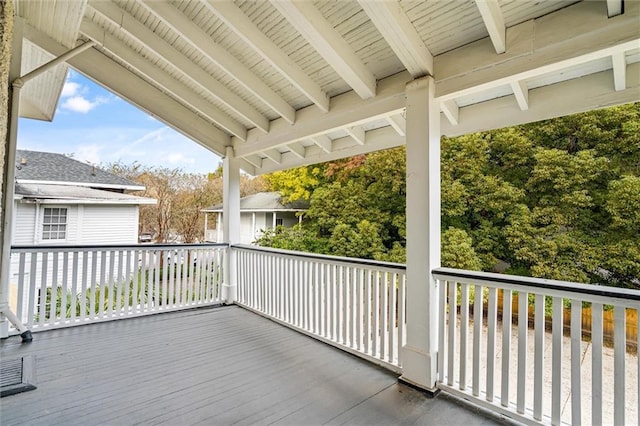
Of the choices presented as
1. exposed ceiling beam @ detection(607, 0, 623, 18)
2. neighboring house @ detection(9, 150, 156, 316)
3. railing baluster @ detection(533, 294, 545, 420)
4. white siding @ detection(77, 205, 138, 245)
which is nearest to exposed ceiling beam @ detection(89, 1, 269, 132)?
exposed ceiling beam @ detection(607, 0, 623, 18)

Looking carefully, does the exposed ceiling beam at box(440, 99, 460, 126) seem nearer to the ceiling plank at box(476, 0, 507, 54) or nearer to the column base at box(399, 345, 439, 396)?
the ceiling plank at box(476, 0, 507, 54)

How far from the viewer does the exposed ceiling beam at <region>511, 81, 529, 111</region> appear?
254cm

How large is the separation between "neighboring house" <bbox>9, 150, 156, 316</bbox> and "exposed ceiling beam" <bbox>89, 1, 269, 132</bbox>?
14.8ft

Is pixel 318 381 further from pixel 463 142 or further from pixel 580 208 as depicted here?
pixel 463 142

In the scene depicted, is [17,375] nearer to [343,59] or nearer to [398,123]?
[343,59]

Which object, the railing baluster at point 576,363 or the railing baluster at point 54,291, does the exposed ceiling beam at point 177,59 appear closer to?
the railing baluster at point 54,291

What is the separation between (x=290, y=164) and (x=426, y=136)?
111 inches

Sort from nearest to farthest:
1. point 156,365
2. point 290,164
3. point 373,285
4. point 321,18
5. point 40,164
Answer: point 321,18 → point 156,365 → point 373,285 → point 290,164 → point 40,164

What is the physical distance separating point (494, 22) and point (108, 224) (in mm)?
8828

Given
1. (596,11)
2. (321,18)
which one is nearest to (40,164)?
(321,18)

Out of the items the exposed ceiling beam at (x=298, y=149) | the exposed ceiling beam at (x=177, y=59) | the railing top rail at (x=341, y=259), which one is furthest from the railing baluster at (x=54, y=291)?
the exposed ceiling beam at (x=298, y=149)

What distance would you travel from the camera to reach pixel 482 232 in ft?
25.2

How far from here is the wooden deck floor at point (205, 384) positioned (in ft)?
7.13

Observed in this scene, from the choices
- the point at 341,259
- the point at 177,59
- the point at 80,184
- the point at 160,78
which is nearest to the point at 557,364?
the point at 341,259
